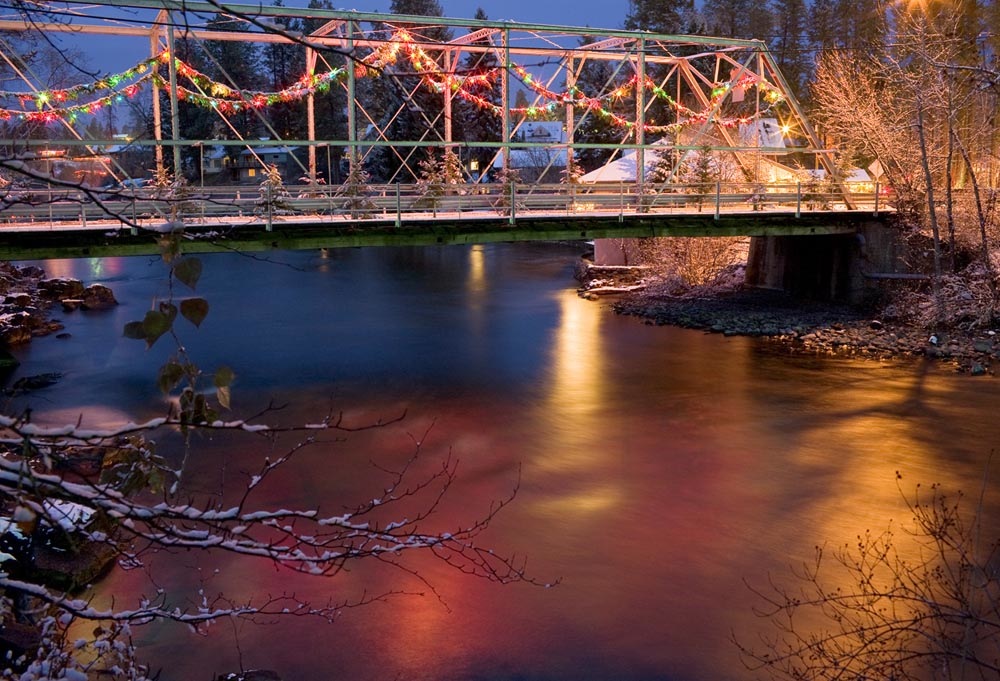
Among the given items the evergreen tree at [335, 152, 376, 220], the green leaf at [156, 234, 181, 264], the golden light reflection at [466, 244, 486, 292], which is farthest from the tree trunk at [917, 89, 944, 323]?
the green leaf at [156, 234, 181, 264]

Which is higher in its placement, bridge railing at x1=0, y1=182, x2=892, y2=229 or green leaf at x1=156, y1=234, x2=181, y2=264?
green leaf at x1=156, y1=234, x2=181, y2=264

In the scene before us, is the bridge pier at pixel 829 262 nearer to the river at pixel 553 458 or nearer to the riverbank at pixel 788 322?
the riverbank at pixel 788 322

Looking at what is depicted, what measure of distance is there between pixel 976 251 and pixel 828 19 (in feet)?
142

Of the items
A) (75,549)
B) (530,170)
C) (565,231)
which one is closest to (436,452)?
(565,231)

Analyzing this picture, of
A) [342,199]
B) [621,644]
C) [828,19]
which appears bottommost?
[621,644]

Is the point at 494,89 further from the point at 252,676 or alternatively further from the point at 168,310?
the point at 168,310

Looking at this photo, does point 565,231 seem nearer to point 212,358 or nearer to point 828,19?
point 212,358

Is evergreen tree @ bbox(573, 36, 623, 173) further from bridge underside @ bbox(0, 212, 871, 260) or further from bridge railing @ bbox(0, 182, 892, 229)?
bridge underside @ bbox(0, 212, 871, 260)

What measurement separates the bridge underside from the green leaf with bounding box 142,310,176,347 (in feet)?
44.4

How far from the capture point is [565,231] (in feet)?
77.6

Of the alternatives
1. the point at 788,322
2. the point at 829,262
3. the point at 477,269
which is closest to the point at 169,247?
the point at 788,322

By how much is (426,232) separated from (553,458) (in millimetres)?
7745

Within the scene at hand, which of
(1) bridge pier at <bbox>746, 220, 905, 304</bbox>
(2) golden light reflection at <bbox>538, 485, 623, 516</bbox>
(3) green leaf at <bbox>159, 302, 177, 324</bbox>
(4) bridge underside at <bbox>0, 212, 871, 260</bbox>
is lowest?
(2) golden light reflection at <bbox>538, 485, 623, 516</bbox>

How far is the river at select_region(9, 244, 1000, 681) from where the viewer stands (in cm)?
1018
